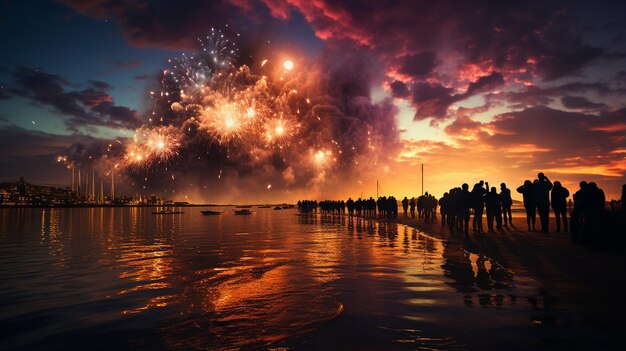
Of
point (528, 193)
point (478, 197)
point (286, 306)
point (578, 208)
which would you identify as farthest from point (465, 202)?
point (286, 306)

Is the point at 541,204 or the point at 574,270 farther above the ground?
the point at 541,204

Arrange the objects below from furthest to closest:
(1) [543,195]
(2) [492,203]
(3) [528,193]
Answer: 1. (2) [492,203]
2. (3) [528,193]
3. (1) [543,195]

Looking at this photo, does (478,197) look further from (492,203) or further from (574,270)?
(574,270)

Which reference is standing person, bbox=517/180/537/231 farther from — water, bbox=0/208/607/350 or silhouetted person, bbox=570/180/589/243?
water, bbox=0/208/607/350

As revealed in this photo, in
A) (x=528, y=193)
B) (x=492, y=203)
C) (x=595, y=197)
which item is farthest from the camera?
(x=492, y=203)

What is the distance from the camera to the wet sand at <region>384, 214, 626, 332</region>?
6574mm

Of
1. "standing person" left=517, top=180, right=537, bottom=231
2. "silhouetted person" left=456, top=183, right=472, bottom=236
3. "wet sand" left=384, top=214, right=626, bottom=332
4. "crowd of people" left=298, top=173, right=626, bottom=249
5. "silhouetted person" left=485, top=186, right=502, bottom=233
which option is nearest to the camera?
"wet sand" left=384, top=214, right=626, bottom=332

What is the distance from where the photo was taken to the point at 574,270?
9.89 meters

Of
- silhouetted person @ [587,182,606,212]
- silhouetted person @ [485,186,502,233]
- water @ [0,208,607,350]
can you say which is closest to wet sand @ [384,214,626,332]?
water @ [0,208,607,350]

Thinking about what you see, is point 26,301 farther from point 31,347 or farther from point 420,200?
point 420,200

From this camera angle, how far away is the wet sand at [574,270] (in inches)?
259

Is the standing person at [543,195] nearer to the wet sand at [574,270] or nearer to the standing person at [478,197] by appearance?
the standing person at [478,197]

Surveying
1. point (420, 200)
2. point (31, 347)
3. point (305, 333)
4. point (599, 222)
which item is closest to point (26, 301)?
point (31, 347)

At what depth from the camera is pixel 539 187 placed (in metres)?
19.6
